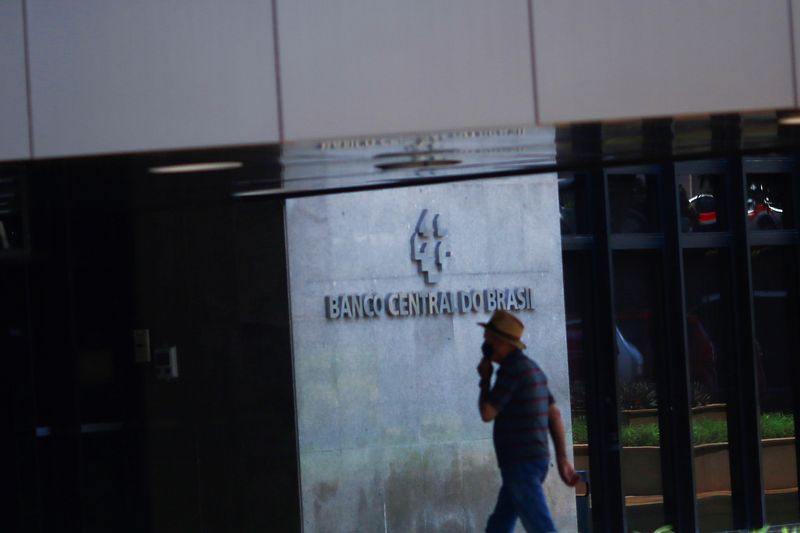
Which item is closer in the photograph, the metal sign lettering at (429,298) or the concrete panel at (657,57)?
the concrete panel at (657,57)

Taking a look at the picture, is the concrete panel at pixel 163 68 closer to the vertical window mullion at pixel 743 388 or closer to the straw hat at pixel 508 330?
the straw hat at pixel 508 330

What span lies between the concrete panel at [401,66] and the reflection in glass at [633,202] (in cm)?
625

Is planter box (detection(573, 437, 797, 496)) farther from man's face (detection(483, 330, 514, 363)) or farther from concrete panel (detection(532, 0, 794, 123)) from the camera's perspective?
concrete panel (detection(532, 0, 794, 123))

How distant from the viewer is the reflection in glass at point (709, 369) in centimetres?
1296

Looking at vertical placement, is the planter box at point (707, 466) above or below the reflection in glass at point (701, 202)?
below

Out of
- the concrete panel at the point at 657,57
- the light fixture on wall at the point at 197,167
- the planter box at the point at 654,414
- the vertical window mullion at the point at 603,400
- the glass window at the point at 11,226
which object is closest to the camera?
the concrete panel at the point at 657,57

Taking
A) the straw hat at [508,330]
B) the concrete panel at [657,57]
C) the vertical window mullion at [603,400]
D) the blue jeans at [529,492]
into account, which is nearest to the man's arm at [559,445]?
the blue jeans at [529,492]

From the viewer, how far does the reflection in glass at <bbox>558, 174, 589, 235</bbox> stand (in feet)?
41.7

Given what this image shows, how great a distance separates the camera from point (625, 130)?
7285 mm

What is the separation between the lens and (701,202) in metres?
13.0

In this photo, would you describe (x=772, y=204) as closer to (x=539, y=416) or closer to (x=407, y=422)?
(x=407, y=422)

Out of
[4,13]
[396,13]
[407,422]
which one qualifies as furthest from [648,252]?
[4,13]

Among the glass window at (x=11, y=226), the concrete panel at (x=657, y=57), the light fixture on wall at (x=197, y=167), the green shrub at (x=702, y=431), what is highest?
the concrete panel at (x=657, y=57)

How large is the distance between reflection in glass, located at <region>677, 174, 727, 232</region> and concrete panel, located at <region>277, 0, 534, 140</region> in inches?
259
